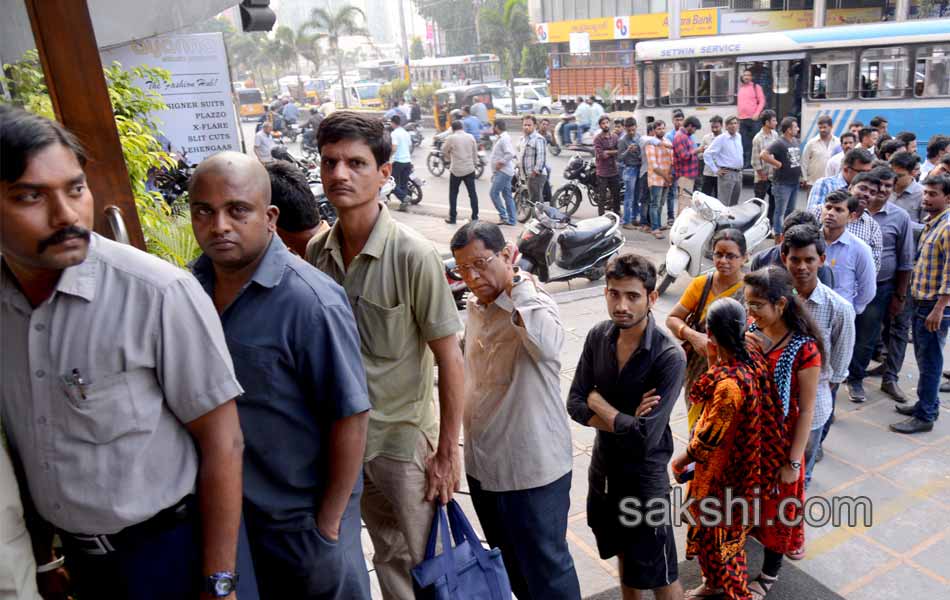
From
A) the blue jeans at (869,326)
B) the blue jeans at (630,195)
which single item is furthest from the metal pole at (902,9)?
the blue jeans at (869,326)

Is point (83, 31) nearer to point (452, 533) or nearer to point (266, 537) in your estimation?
point (266, 537)

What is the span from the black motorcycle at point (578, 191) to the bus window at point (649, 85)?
337 centimetres

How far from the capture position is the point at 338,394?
73.7 inches

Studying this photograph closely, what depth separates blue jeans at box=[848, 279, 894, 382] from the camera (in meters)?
4.98

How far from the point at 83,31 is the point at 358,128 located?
93 centimetres

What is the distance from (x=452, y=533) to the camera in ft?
8.00

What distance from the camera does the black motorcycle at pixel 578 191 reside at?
1127 cm

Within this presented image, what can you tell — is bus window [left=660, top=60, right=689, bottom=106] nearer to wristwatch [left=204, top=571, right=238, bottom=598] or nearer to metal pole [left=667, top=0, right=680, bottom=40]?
metal pole [left=667, top=0, right=680, bottom=40]

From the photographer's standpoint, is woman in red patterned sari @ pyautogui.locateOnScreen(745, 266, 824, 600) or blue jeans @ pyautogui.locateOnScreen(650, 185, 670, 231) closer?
woman in red patterned sari @ pyautogui.locateOnScreen(745, 266, 824, 600)

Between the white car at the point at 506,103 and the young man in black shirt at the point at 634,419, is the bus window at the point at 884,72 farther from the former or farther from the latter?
the white car at the point at 506,103

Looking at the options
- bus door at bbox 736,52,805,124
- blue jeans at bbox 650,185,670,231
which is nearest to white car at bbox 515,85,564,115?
bus door at bbox 736,52,805,124

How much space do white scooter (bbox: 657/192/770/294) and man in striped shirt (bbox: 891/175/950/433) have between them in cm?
284

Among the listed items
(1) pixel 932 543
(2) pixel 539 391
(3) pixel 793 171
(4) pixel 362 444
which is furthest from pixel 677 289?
(4) pixel 362 444

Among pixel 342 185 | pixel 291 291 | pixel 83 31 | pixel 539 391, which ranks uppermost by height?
pixel 83 31
